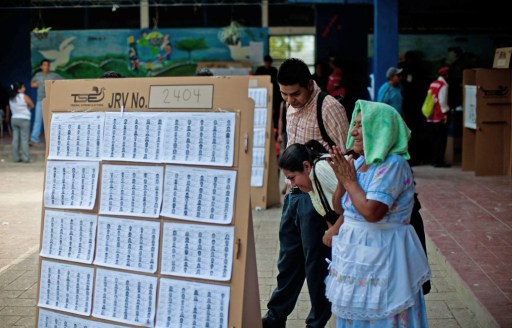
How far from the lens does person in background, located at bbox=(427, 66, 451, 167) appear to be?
1291 centimetres

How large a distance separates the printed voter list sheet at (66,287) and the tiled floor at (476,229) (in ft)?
8.86

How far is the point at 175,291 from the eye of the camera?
Result: 413cm

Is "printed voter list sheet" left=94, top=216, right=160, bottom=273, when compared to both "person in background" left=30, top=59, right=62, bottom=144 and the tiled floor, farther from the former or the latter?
"person in background" left=30, top=59, right=62, bottom=144

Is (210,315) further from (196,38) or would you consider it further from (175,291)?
(196,38)

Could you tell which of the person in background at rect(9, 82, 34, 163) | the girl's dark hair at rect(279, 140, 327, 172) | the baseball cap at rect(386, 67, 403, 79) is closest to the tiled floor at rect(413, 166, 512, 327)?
the baseball cap at rect(386, 67, 403, 79)

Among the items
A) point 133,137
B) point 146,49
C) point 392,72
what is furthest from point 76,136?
point 146,49

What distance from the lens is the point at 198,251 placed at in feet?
13.4

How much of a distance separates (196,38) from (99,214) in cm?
1469

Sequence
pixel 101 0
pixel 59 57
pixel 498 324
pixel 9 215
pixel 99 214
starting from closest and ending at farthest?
pixel 99 214 < pixel 498 324 < pixel 9 215 < pixel 101 0 < pixel 59 57

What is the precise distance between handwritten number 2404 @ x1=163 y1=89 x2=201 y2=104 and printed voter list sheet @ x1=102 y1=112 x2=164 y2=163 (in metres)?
0.11

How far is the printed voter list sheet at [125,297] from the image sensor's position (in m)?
4.21

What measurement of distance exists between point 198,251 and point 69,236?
0.87 metres

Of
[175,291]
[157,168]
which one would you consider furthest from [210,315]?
[157,168]

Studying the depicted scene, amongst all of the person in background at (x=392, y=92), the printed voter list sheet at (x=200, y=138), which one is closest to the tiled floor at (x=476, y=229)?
the person in background at (x=392, y=92)
